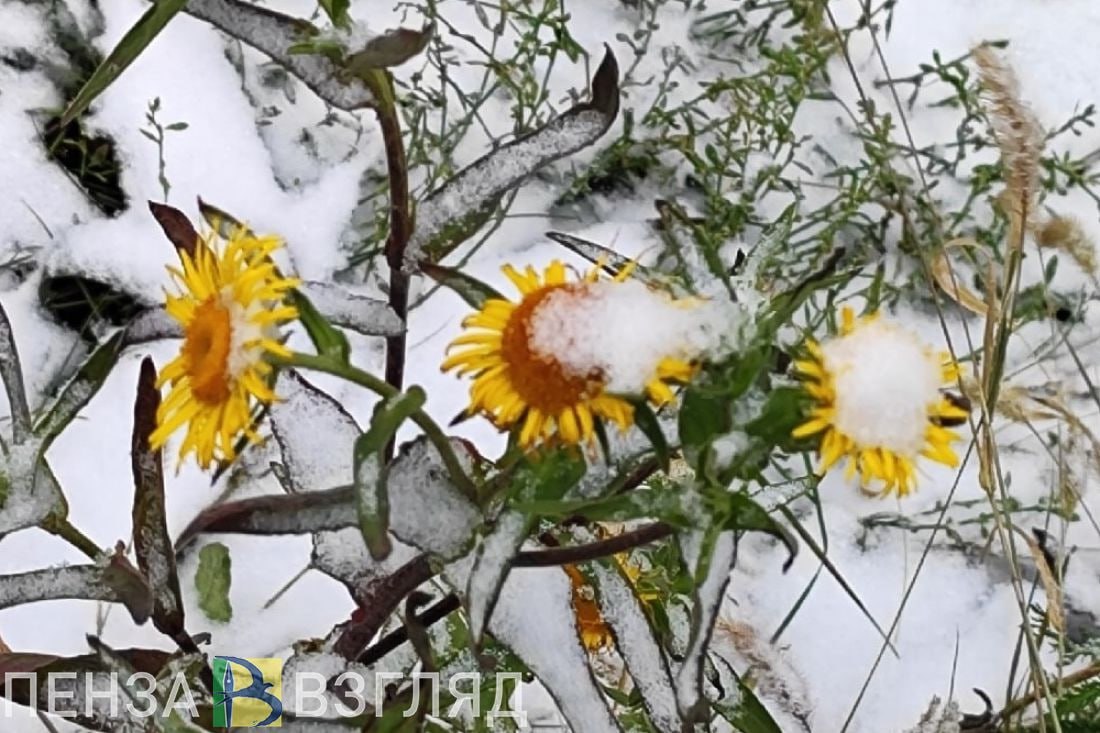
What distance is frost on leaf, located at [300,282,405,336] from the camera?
2.59ft

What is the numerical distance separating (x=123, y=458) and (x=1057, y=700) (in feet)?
3.30

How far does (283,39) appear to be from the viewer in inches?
30.4

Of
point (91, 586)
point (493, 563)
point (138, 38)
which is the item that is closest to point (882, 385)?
point (493, 563)

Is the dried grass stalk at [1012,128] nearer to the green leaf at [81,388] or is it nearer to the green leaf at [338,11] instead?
the green leaf at [338,11]

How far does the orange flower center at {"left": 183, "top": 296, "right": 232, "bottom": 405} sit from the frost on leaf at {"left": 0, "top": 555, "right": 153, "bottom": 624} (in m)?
0.24

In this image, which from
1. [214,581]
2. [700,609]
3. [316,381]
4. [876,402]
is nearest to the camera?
[876,402]

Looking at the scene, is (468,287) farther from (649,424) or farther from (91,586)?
(91,586)

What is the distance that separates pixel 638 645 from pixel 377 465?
315 mm

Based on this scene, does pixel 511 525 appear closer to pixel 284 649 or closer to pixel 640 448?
pixel 640 448

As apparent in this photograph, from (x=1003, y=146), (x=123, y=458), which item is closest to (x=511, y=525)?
(x=1003, y=146)

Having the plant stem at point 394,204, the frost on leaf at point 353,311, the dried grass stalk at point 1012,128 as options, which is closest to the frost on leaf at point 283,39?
the plant stem at point 394,204

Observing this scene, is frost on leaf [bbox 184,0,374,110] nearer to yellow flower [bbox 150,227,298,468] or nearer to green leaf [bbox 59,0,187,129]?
green leaf [bbox 59,0,187,129]

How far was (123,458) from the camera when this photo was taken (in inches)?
52.4

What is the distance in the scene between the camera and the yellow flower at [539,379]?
1.97 ft
